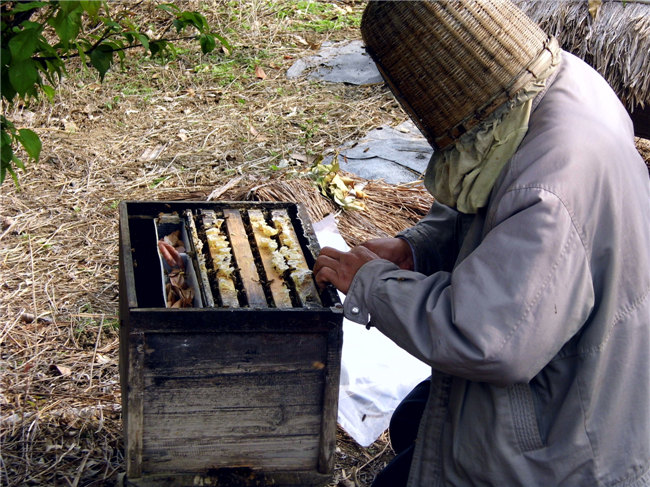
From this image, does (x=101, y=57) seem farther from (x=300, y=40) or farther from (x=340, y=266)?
(x=300, y=40)

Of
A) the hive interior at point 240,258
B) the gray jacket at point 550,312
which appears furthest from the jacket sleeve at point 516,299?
the hive interior at point 240,258

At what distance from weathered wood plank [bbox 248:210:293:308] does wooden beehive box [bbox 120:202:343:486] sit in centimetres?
1

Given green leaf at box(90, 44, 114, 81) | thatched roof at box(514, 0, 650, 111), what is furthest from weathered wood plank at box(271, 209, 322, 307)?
thatched roof at box(514, 0, 650, 111)

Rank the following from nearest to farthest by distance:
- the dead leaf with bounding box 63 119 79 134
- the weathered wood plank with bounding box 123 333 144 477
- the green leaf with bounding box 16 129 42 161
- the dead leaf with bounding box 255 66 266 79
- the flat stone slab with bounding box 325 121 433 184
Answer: the green leaf with bounding box 16 129 42 161
the weathered wood plank with bounding box 123 333 144 477
the flat stone slab with bounding box 325 121 433 184
the dead leaf with bounding box 63 119 79 134
the dead leaf with bounding box 255 66 266 79

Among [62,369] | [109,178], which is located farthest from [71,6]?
[109,178]

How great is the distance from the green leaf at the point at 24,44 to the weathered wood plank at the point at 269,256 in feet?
3.30

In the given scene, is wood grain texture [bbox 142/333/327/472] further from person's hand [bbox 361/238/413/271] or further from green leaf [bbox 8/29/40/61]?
green leaf [bbox 8/29/40/61]

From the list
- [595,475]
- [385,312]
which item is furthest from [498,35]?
[595,475]

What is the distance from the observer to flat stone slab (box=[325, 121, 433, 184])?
559 centimetres

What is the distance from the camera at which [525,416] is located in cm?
192

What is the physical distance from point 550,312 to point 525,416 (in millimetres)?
329

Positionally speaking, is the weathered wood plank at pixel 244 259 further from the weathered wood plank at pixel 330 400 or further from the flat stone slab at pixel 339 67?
Answer: the flat stone slab at pixel 339 67

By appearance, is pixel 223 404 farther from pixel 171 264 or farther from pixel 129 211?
pixel 129 211

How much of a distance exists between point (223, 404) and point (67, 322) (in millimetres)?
2148
